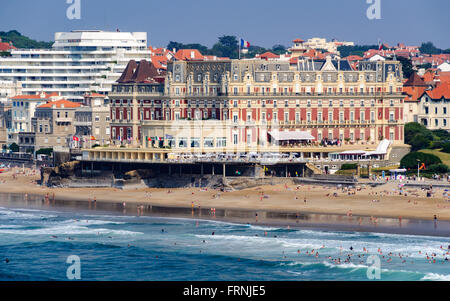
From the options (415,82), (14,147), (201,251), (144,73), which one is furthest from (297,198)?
(14,147)

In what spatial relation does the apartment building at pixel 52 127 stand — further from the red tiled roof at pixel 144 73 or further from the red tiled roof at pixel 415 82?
the red tiled roof at pixel 415 82

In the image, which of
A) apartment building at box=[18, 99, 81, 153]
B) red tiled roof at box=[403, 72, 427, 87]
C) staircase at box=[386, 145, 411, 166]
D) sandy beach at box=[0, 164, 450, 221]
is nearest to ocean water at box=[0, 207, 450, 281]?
sandy beach at box=[0, 164, 450, 221]

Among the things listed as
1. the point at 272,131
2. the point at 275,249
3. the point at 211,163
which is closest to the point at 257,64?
the point at 272,131

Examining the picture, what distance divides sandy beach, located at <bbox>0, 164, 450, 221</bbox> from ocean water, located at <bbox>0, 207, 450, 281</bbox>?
9881 mm

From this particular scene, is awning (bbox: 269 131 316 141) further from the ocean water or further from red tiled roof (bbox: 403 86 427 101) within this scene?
the ocean water

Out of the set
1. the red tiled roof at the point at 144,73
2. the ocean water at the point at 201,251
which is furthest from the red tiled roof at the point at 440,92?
the ocean water at the point at 201,251

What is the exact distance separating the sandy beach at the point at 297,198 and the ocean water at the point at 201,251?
389 inches

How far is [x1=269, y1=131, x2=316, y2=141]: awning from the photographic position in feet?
461

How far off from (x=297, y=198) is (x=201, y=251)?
27639mm

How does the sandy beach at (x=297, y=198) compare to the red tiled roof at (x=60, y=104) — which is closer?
the sandy beach at (x=297, y=198)

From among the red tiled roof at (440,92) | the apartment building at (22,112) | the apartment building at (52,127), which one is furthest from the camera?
the apartment building at (22,112)

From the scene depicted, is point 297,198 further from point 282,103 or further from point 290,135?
point 282,103

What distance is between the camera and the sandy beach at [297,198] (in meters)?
109

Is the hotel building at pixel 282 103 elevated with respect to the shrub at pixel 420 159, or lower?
elevated
